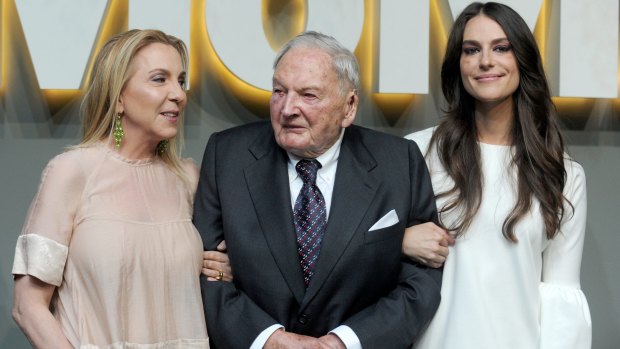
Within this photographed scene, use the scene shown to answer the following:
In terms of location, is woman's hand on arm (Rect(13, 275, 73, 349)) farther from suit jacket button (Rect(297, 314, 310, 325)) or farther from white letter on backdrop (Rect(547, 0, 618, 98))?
white letter on backdrop (Rect(547, 0, 618, 98))

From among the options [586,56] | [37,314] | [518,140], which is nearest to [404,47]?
[586,56]

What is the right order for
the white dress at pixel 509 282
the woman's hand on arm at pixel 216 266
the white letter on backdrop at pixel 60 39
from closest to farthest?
1. the woman's hand on arm at pixel 216 266
2. the white dress at pixel 509 282
3. the white letter on backdrop at pixel 60 39

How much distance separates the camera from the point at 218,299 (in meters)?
2.46

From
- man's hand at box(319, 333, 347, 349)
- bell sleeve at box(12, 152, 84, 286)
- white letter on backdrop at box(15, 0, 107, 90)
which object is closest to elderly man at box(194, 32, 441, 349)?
man's hand at box(319, 333, 347, 349)

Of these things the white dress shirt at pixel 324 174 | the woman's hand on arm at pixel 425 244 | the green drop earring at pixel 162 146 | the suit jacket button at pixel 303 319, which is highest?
the green drop earring at pixel 162 146

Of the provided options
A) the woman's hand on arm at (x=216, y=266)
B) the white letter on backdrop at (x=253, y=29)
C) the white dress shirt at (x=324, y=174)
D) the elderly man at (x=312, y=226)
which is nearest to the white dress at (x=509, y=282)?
the elderly man at (x=312, y=226)

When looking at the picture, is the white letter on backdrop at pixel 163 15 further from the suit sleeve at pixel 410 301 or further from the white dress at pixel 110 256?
the suit sleeve at pixel 410 301

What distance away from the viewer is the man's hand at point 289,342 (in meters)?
2.39

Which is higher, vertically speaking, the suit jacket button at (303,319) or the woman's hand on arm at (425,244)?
the woman's hand on arm at (425,244)

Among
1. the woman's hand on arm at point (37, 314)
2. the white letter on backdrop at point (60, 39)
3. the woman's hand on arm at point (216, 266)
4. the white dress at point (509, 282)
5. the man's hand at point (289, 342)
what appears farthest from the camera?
the white letter on backdrop at point (60, 39)

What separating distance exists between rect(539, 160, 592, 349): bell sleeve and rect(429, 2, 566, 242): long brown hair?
45 millimetres

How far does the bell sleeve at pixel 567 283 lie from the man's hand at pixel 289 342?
0.72 m

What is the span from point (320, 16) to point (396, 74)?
37cm

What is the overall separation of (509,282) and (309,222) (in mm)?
631
